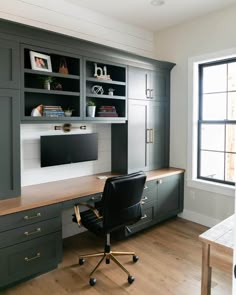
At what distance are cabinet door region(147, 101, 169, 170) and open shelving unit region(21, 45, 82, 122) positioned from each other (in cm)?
121

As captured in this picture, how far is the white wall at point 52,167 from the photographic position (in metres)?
3.02

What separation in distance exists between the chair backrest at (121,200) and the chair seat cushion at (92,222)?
0.29 ft

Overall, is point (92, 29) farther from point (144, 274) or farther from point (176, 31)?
point (144, 274)

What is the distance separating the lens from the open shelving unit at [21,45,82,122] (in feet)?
9.27

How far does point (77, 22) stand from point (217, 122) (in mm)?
2305

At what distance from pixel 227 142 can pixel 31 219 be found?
2714 millimetres

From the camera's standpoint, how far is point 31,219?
244 cm

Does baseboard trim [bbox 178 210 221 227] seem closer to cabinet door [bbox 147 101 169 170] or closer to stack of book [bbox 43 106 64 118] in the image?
cabinet door [bbox 147 101 169 170]

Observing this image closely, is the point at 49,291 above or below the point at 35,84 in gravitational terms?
below

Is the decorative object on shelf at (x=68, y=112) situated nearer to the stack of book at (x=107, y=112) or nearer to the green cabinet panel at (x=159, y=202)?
the stack of book at (x=107, y=112)

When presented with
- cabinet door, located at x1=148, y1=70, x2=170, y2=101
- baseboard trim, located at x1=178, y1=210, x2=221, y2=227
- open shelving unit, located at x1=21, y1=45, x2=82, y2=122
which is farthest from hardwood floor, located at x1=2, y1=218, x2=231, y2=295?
cabinet door, located at x1=148, y1=70, x2=170, y2=101

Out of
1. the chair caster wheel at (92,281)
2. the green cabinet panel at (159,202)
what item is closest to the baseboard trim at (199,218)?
the green cabinet panel at (159,202)

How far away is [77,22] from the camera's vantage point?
3416 millimetres

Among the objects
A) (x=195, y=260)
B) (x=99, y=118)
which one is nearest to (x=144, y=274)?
(x=195, y=260)
